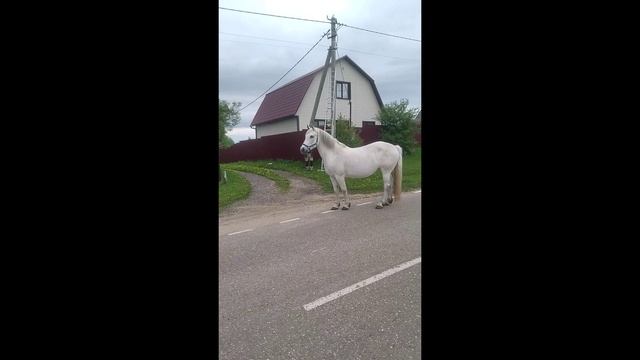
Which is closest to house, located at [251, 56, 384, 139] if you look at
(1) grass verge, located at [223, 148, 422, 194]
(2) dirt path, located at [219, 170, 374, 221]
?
(1) grass verge, located at [223, 148, 422, 194]

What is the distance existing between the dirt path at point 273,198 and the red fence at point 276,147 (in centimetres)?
317

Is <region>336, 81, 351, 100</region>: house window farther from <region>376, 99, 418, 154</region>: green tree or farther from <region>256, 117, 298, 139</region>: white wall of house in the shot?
<region>376, 99, 418, 154</region>: green tree

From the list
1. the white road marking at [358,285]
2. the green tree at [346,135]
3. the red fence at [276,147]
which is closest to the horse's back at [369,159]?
the white road marking at [358,285]

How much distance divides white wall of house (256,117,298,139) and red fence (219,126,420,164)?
7.06ft

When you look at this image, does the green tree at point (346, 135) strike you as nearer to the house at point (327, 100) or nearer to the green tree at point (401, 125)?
the green tree at point (401, 125)

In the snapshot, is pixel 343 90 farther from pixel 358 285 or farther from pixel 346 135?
pixel 358 285

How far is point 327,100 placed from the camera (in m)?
14.7

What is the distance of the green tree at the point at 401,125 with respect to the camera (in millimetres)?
11500

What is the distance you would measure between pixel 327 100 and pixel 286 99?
8.71ft

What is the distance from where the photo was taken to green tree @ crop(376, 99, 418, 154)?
37.7 feet
